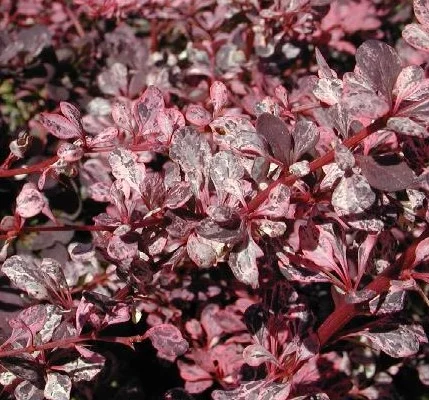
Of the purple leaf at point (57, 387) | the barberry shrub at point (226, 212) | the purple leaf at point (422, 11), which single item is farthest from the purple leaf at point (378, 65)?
the purple leaf at point (57, 387)

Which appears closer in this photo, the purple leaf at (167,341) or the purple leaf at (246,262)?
the purple leaf at (246,262)

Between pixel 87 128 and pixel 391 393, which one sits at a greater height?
pixel 87 128

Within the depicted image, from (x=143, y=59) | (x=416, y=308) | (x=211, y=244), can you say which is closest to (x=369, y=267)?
(x=211, y=244)

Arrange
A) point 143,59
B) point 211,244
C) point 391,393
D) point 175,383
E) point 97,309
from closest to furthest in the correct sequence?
point 211,244
point 97,309
point 391,393
point 175,383
point 143,59

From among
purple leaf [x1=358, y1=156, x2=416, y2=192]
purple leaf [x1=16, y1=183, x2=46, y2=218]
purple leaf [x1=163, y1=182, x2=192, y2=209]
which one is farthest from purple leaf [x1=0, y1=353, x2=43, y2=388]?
purple leaf [x1=358, y1=156, x2=416, y2=192]

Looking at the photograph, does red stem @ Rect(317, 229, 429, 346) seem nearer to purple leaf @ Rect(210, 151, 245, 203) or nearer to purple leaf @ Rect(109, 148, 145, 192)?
purple leaf @ Rect(210, 151, 245, 203)

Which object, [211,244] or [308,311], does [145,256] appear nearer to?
[211,244]

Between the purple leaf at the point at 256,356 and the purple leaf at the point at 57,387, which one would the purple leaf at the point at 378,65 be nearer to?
the purple leaf at the point at 256,356
